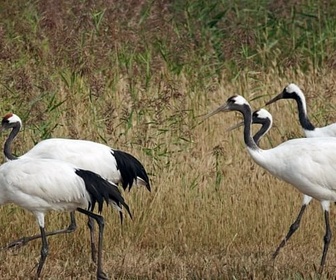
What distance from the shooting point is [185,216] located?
9031 millimetres

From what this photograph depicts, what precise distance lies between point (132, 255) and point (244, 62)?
3688 millimetres

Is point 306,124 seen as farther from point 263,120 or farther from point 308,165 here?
point 308,165

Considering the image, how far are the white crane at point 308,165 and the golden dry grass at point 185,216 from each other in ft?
1.43

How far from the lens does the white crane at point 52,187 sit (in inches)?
311

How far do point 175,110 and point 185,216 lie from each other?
1.84m

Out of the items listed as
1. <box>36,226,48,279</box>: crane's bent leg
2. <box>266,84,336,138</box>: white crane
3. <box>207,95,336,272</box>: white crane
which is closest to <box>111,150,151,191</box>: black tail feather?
<box>207,95,336,272</box>: white crane

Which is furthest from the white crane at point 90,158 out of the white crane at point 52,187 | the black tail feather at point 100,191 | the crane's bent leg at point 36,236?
the black tail feather at point 100,191

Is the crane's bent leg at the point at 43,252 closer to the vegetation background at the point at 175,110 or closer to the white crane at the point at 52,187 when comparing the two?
the white crane at the point at 52,187

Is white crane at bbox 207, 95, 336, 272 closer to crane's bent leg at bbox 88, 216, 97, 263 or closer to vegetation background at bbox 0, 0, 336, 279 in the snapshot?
vegetation background at bbox 0, 0, 336, 279

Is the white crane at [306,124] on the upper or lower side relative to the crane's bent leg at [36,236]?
upper

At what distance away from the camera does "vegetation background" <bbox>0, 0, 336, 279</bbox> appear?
8641mm

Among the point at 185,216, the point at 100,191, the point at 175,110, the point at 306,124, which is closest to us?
the point at 100,191

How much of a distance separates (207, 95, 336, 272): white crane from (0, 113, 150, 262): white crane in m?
0.86

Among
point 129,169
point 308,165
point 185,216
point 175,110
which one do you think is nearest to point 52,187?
point 129,169
